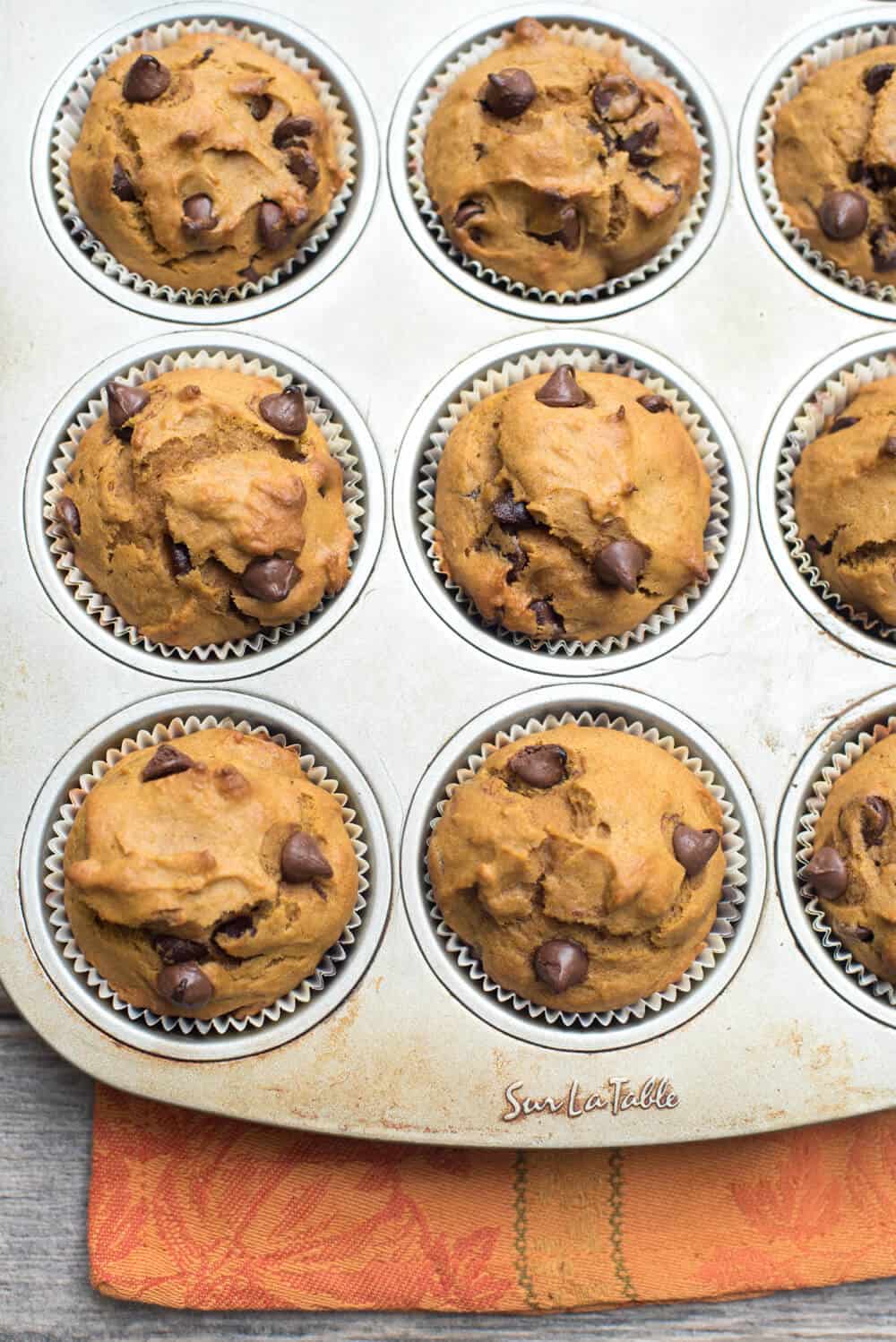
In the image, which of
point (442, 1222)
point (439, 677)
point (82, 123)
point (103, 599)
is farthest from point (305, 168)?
point (442, 1222)

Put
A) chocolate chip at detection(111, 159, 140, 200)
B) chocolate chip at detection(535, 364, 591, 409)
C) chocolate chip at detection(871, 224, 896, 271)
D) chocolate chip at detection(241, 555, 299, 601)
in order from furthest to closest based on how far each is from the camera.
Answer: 1. chocolate chip at detection(871, 224, 896, 271)
2. chocolate chip at detection(111, 159, 140, 200)
3. chocolate chip at detection(535, 364, 591, 409)
4. chocolate chip at detection(241, 555, 299, 601)

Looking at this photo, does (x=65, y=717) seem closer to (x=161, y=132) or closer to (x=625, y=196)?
(x=161, y=132)

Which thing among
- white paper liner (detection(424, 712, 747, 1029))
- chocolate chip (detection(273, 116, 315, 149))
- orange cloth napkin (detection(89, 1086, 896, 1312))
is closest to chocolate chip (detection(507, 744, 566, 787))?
white paper liner (detection(424, 712, 747, 1029))

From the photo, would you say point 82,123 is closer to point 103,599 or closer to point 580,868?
point 103,599

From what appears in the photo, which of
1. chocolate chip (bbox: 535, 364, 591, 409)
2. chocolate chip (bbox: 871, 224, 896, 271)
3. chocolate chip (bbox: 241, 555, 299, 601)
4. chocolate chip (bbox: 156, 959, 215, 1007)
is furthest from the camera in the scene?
chocolate chip (bbox: 871, 224, 896, 271)

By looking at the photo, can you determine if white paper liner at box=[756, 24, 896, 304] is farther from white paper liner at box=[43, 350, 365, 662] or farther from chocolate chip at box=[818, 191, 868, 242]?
white paper liner at box=[43, 350, 365, 662]

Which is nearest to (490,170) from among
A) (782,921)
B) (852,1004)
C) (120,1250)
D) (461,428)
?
(461,428)
